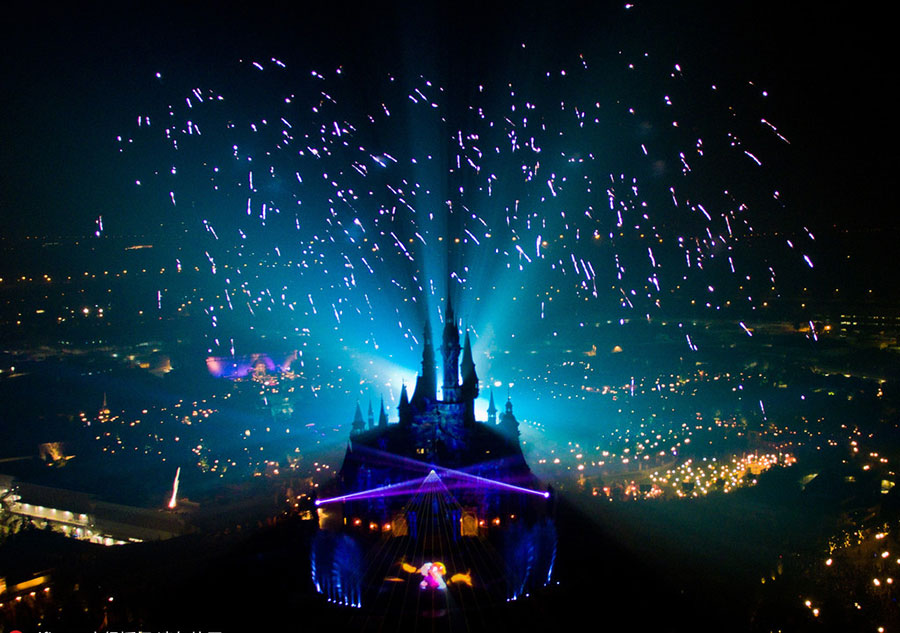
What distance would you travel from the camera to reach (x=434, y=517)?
90.4 ft

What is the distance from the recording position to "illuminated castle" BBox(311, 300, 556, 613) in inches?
851

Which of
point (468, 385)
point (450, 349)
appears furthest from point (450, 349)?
point (468, 385)

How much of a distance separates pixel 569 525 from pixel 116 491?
106ft

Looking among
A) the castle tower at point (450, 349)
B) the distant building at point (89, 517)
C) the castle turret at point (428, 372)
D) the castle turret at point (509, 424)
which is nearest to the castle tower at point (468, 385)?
the castle tower at point (450, 349)

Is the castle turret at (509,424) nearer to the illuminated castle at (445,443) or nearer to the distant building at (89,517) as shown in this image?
the illuminated castle at (445,443)

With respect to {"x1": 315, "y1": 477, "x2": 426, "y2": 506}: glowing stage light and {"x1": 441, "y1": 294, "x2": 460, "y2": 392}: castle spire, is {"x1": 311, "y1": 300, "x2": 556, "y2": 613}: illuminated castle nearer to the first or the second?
{"x1": 315, "y1": 477, "x2": 426, "y2": 506}: glowing stage light

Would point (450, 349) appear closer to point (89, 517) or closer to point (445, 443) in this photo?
point (445, 443)

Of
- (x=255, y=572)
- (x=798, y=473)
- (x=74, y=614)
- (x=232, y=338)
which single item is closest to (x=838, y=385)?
(x=798, y=473)

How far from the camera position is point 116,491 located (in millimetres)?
38469

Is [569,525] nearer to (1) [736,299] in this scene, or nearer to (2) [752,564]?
(2) [752,564]

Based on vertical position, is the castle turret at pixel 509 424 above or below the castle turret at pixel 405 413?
below

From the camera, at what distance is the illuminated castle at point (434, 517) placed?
21.6m

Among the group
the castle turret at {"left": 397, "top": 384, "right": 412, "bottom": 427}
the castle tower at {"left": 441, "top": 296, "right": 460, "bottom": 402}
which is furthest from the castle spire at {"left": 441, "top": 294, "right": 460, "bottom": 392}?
the castle turret at {"left": 397, "top": 384, "right": 412, "bottom": 427}

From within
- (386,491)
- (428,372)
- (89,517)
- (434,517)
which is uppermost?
(428,372)
